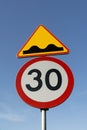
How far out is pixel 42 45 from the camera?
382 centimetres

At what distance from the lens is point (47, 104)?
3.26 m

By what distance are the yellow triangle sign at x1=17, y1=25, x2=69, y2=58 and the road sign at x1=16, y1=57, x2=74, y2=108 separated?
0.12 metres

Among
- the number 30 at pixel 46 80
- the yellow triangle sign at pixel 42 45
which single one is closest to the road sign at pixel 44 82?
the number 30 at pixel 46 80

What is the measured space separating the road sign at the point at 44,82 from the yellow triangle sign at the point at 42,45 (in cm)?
12

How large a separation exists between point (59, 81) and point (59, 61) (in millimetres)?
276

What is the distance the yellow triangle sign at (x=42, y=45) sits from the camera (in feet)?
12.2

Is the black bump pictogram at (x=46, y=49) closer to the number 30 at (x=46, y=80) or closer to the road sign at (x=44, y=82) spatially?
the road sign at (x=44, y=82)

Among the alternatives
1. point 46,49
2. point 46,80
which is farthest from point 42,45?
point 46,80

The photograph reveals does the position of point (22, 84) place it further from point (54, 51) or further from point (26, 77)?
point (54, 51)

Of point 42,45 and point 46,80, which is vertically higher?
point 42,45

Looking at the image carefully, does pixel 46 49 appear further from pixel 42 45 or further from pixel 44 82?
pixel 44 82

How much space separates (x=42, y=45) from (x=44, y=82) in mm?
573

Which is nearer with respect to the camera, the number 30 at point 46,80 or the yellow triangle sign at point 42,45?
the number 30 at point 46,80
